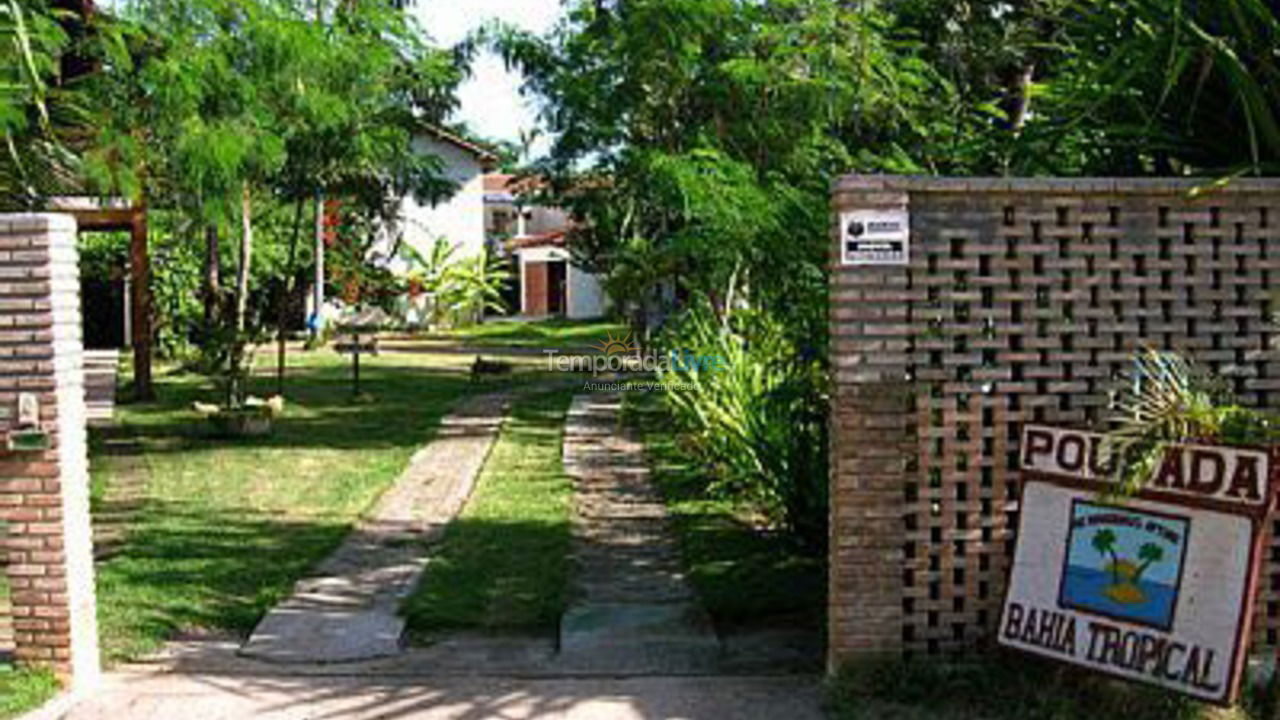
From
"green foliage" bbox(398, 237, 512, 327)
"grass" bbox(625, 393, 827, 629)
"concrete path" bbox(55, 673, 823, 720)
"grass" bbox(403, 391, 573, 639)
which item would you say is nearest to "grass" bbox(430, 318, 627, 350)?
"green foliage" bbox(398, 237, 512, 327)

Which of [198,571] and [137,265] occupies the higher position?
[137,265]

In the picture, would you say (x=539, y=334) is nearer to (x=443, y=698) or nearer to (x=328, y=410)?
(x=328, y=410)

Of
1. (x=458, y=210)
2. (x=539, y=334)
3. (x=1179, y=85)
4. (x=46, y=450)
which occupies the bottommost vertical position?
(x=46, y=450)

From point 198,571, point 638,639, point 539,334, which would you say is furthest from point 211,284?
point 539,334

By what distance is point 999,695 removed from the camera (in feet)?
18.5

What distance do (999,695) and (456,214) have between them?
3528 cm

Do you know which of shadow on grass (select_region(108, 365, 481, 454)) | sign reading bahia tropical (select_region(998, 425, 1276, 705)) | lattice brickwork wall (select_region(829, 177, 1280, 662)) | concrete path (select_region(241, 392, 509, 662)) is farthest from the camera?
shadow on grass (select_region(108, 365, 481, 454))

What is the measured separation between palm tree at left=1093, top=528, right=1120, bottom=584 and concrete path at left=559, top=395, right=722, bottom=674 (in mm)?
1935

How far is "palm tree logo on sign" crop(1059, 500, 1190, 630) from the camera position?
208 inches

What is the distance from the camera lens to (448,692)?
600cm

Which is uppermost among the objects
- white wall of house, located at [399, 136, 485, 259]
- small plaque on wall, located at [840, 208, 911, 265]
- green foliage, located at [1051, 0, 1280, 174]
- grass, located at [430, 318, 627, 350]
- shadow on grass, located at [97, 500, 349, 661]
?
white wall of house, located at [399, 136, 485, 259]

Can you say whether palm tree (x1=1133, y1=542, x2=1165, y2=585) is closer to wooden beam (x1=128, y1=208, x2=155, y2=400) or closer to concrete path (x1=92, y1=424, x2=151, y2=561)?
concrete path (x1=92, y1=424, x2=151, y2=561)

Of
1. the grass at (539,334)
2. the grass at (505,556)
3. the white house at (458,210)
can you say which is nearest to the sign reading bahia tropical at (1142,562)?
the grass at (505,556)

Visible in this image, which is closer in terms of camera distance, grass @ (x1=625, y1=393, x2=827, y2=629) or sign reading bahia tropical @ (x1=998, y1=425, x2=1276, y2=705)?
sign reading bahia tropical @ (x1=998, y1=425, x2=1276, y2=705)
